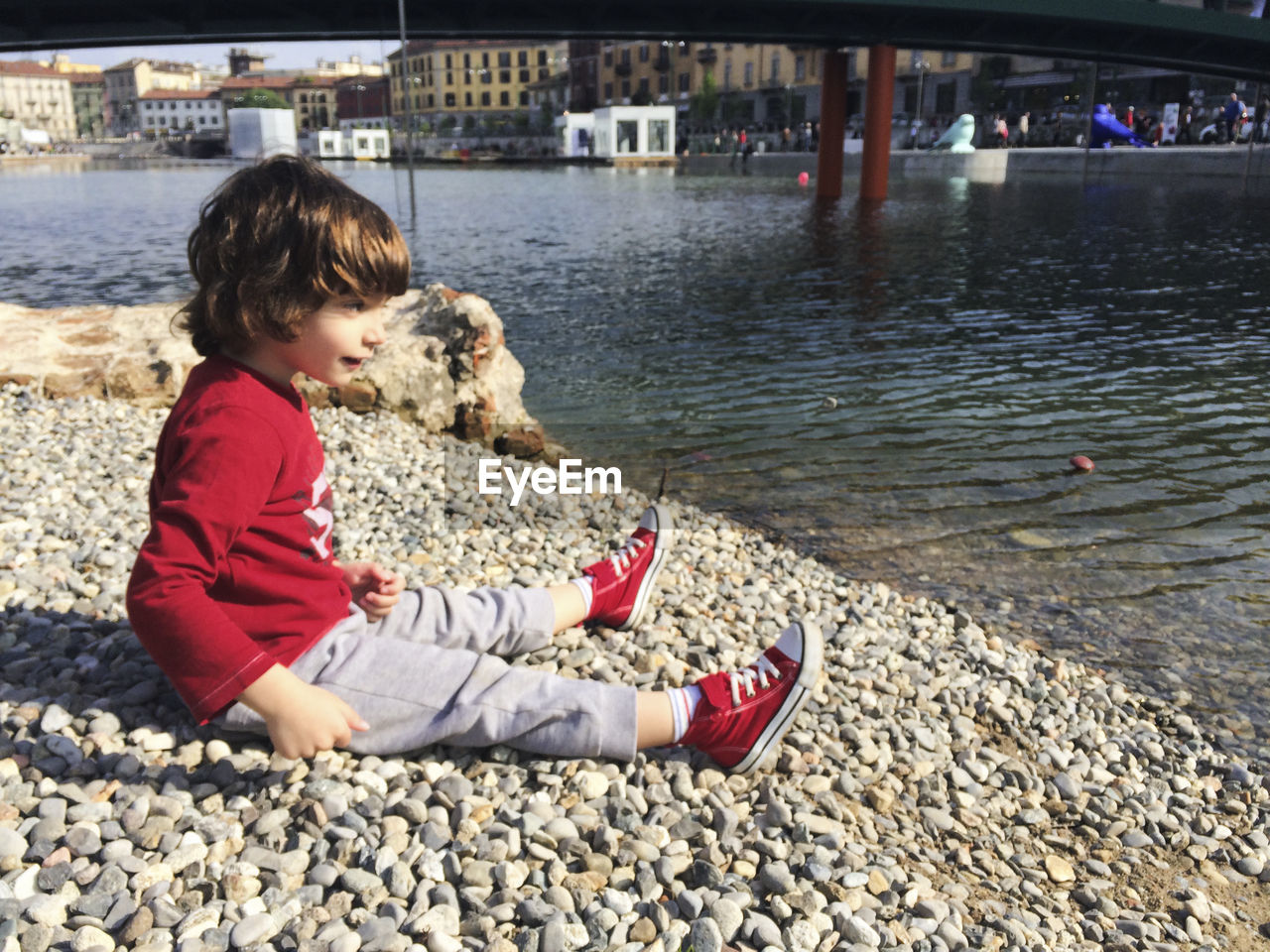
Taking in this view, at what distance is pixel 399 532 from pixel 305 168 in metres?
2.33

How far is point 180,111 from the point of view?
13988 centimetres

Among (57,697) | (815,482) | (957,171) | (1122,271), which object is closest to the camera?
(57,697)

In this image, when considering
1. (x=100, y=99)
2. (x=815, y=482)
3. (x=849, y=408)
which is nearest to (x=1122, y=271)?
(x=849, y=408)

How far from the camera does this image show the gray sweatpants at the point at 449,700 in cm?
248

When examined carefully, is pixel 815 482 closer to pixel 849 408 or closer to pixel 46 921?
pixel 849 408

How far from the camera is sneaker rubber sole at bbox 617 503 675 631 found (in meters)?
3.49

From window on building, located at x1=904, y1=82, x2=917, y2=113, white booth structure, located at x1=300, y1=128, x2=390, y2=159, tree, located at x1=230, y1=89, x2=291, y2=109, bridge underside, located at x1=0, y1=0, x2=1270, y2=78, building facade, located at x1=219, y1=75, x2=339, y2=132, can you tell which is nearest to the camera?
bridge underside, located at x1=0, y1=0, x2=1270, y2=78

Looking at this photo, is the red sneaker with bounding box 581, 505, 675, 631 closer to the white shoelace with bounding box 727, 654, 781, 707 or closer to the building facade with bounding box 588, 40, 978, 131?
the white shoelace with bounding box 727, 654, 781, 707

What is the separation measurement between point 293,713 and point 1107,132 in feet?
147

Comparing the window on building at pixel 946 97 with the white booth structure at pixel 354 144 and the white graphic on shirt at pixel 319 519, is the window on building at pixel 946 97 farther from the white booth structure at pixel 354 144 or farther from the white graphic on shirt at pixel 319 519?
the white graphic on shirt at pixel 319 519

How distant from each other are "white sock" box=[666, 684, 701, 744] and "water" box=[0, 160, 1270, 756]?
7.16 feet

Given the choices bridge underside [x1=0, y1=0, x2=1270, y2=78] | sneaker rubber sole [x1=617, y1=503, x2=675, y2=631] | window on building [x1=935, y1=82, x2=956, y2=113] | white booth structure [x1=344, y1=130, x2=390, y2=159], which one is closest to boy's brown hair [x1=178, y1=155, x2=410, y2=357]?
sneaker rubber sole [x1=617, y1=503, x2=675, y2=631]

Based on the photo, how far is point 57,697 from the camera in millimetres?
2654

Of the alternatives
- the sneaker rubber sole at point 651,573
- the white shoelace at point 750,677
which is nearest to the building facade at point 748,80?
the sneaker rubber sole at point 651,573
